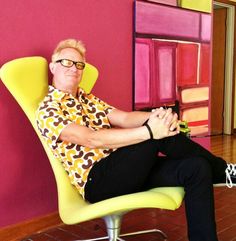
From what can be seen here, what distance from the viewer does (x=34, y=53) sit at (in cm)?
211

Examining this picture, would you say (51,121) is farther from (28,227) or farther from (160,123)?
(28,227)

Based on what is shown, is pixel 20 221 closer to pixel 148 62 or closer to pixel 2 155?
pixel 2 155

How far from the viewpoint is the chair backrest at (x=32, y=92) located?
176 centimetres

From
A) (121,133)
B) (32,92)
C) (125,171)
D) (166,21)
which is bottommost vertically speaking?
(125,171)

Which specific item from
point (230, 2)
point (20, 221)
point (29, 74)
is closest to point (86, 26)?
point (29, 74)

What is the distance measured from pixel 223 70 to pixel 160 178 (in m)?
4.46

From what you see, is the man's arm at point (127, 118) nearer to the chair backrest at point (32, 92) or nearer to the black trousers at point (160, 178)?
the black trousers at point (160, 178)

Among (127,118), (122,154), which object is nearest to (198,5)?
(127,118)

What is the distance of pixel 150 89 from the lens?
2912 millimetres

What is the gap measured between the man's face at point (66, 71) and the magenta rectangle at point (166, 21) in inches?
37.8

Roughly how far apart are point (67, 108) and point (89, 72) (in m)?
0.41

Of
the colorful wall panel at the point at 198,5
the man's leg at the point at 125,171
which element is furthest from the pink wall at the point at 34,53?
the colorful wall panel at the point at 198,5

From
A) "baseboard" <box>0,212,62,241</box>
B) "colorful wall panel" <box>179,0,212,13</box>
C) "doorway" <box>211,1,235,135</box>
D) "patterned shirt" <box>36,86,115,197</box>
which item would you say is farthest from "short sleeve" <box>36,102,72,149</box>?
"doorway" <box>211,1,235,135</box>

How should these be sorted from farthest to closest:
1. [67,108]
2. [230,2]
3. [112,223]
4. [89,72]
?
[230,2], [89,72], [67,108], [112,223]
